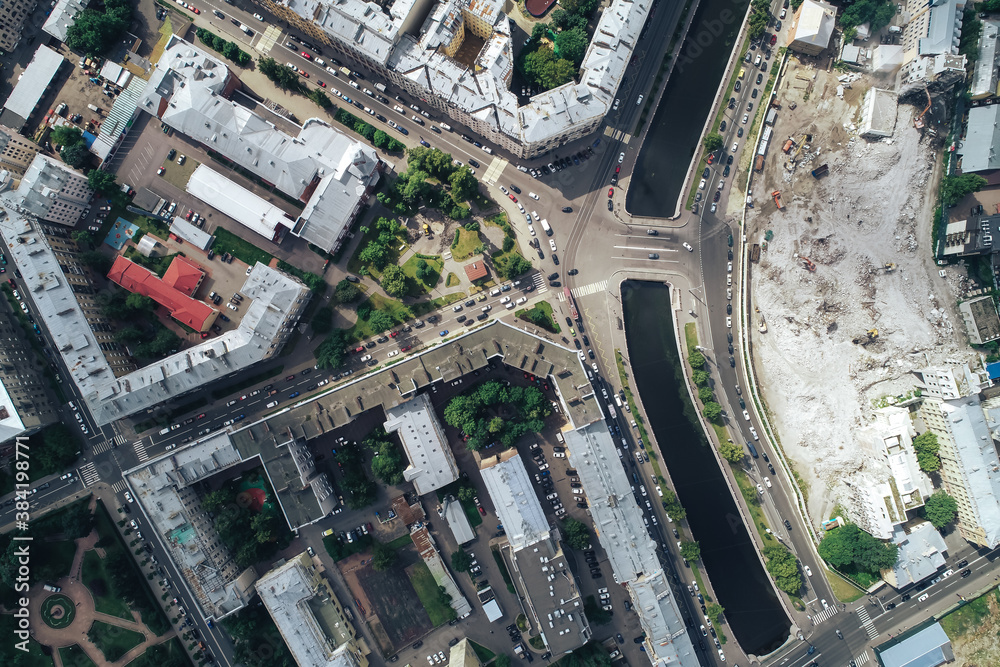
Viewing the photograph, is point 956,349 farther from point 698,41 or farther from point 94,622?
point 94,622

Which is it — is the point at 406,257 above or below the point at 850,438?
below

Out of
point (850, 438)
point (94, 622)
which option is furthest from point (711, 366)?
point (94, 622)

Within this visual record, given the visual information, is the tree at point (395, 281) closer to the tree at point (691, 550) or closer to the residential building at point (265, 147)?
the residential building at point (265, 147)

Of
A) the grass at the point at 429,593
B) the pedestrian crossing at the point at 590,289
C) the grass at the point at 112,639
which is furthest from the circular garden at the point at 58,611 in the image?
the pedestrian crossing at the point at 590,289

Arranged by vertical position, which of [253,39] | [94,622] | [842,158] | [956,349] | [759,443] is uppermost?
[842,158]

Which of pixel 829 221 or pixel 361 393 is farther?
pixel 829 221

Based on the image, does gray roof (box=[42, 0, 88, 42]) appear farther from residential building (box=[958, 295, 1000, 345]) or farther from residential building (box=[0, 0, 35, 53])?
residential building (box=[958, 295, 1000, 345])

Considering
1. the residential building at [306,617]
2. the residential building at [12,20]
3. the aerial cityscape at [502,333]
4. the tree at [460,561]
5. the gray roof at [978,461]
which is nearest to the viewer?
the residential building at [306,617]
